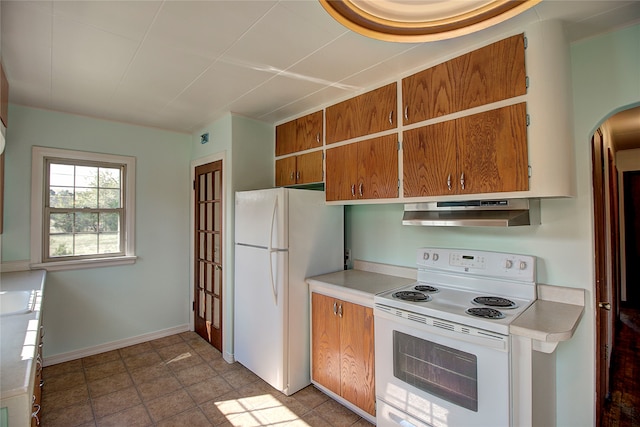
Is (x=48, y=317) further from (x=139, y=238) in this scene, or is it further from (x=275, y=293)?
(x=275, y=293)

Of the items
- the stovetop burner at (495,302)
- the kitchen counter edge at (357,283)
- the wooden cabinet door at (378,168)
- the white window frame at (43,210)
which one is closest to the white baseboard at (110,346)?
the white window frame at (43,210)

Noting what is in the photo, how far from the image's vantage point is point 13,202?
112 inches

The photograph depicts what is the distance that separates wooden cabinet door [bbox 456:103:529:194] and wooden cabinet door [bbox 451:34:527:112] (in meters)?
0.09

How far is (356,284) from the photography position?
7.76 ft

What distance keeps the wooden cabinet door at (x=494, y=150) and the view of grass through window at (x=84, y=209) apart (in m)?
3.56

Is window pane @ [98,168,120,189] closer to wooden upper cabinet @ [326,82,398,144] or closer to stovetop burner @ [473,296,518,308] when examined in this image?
wooden upper cabinet @ [326,82,398,144]

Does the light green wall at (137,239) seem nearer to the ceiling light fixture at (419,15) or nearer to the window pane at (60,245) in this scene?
the window pane at (60,245)

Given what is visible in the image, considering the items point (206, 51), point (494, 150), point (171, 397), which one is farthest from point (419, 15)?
point (171, 397)

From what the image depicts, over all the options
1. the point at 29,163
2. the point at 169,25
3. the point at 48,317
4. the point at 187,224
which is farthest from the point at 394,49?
the point at 48,317

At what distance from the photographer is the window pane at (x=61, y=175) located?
10.2 ft

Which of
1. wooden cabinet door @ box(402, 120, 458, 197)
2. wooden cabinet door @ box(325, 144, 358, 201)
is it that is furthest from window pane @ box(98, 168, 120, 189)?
wooden cabinet door @ box(402, 120, 458, 197)

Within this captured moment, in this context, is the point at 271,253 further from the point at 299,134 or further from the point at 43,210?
the point at 43,210

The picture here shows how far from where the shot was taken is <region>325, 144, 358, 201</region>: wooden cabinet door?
8.26ft

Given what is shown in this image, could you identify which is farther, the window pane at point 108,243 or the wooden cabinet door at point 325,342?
the window pane at point 108,243
